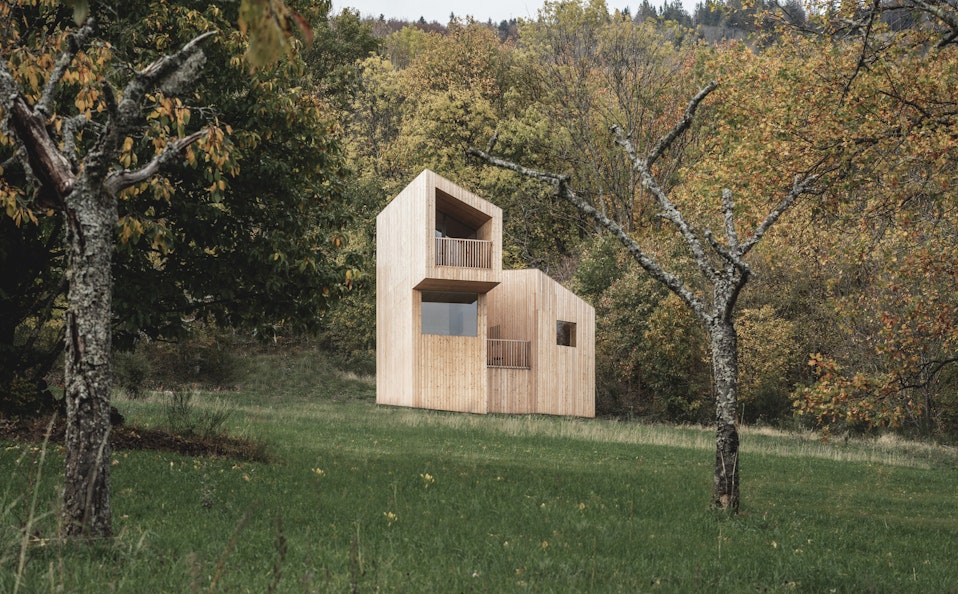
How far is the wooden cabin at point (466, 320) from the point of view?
33375 millimetres

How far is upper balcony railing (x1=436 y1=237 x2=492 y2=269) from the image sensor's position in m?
33.3

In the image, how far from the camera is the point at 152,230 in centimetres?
1155

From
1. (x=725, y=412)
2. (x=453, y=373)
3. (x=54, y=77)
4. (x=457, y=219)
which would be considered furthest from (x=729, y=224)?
(x=457, y=219)

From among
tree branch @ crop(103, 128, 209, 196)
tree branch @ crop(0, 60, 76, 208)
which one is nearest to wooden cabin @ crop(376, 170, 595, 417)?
tree branch @ crop(103, 128, 209, 196)

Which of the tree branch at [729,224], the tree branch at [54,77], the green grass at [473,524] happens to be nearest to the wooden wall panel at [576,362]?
the green grass at [473,524]

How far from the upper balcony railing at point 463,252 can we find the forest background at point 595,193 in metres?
7.87

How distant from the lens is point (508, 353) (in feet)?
120

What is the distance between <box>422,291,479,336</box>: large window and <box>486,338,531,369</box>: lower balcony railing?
1940mm

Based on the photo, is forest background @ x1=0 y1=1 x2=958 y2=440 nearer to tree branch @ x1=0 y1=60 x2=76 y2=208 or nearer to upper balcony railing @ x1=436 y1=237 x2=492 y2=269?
tree branch @ x1=0 y1=60 x2=76 y2=208

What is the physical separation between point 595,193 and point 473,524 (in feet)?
144

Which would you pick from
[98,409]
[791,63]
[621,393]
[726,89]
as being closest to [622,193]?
[621,393]

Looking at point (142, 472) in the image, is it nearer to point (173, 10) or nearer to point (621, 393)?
point (173, 10)

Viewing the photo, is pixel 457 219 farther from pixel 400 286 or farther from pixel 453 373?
pixel 453 373

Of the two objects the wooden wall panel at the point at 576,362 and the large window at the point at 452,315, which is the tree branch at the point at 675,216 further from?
the wooden wall panel at the point at 576,362
